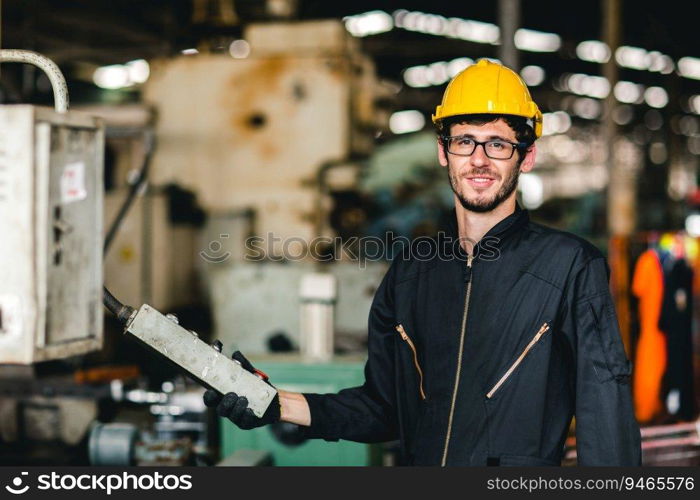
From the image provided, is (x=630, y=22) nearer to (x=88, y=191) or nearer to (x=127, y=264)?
(x=127, y=264)

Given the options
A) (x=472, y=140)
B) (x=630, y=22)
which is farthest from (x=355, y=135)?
(x=630, y=22)

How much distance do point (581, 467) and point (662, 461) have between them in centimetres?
204

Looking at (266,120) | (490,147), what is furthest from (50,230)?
(266,120)

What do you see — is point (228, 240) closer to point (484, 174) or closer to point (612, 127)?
point (484, 174)

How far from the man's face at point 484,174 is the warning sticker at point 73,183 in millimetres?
751

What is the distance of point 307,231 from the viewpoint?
3.90 metres

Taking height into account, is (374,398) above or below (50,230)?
below

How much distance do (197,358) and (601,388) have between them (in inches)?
28.3

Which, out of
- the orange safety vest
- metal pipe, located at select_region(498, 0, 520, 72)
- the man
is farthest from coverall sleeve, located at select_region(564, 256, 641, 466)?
the orange safety vest

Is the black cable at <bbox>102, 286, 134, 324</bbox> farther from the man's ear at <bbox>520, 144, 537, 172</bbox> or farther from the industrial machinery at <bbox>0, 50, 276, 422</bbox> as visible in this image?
the man's ear at <bbox>520, 144, 537, 172</bbox>

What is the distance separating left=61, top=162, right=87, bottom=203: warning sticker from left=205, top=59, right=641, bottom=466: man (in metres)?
0.45

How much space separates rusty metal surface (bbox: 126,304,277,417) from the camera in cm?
138

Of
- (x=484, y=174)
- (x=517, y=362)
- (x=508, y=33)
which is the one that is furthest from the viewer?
(x=508, y=33)

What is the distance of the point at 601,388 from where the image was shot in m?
Answer: 1.43
